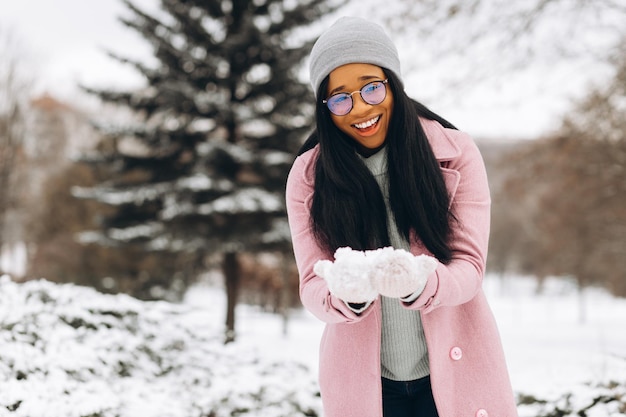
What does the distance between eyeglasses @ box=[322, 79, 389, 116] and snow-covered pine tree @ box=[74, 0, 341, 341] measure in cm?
889

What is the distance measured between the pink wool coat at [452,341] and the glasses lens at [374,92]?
23 cm

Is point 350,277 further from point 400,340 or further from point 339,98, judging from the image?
point 339,98

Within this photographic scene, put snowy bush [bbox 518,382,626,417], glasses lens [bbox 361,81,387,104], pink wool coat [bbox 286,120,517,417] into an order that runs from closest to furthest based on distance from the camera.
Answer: pink wool coat [bbox 286,120,517,417], glasses lens [bbox 361,81,387,104], snowy bush [bbox 518,382,626,417]

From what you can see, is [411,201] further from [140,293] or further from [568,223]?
[568,223]

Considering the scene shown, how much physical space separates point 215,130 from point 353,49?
10.6 meters

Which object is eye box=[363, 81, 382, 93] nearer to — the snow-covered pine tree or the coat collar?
the coat collar

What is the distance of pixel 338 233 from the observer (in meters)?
1.43

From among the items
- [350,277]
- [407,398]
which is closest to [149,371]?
[407,398]

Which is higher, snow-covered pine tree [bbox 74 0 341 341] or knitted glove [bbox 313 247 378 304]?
snow-covered pine tree [bbox 74 0 341 341]

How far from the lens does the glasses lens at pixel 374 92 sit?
4.91 ft

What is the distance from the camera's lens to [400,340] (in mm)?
1469

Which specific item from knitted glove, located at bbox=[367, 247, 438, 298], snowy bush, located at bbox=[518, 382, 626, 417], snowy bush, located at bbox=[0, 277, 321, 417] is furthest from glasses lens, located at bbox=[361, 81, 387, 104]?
snowy bush, located at bbox=[518, 382, 626, 417]

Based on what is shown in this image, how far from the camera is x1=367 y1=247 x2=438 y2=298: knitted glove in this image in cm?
109

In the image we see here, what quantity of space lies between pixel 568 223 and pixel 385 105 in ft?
62.9
